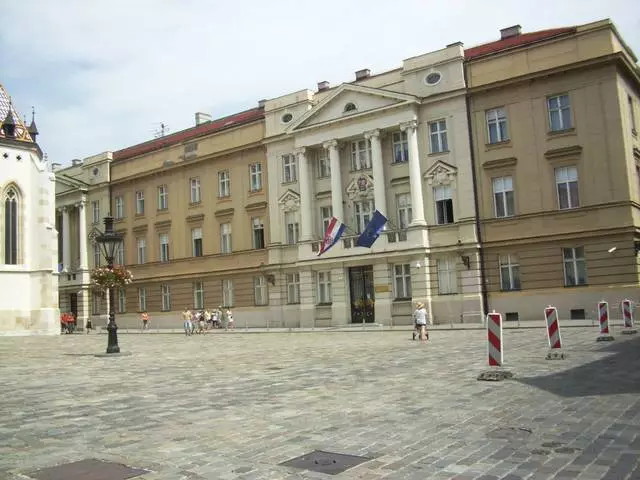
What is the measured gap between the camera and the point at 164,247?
163ft

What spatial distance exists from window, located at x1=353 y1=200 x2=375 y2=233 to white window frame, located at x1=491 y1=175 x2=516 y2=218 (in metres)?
7.61

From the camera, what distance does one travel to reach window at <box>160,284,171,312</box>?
49.0m

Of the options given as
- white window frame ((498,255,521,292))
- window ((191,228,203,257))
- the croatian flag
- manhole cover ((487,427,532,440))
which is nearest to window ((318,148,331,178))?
the croatian flag

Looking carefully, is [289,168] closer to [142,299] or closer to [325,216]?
[325,216]

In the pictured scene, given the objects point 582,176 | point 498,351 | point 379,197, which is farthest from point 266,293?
point 498,351

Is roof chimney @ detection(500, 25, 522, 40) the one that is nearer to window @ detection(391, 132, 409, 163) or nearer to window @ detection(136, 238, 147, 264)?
window @ detection(391, 132, 409, 163)

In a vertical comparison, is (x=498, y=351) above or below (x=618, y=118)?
below

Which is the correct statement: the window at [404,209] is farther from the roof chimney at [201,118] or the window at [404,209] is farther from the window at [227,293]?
the roof chimney at [201,118]

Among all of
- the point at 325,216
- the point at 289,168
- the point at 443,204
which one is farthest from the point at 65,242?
the point at 443,204

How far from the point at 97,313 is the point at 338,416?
50.3 metres

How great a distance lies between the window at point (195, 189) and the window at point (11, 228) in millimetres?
12247

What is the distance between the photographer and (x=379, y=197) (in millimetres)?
37719

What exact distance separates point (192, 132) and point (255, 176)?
32.2 feet

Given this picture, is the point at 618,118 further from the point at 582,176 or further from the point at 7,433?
the point at 7,433
